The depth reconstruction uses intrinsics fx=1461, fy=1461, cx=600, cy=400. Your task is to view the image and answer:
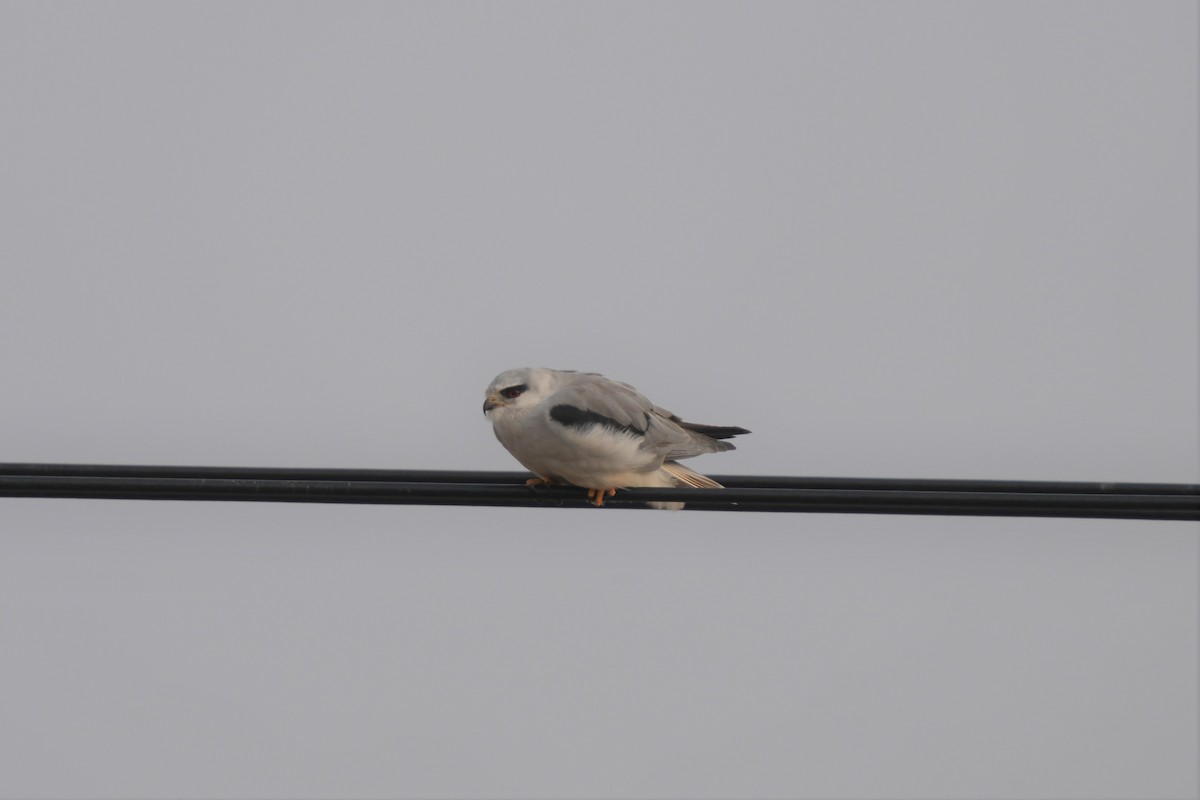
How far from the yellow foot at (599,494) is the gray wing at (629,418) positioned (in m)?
0.31

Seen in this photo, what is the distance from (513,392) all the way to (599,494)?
655mm

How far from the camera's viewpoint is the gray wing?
7.08m

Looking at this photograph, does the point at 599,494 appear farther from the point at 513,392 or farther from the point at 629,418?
the point at 513,392

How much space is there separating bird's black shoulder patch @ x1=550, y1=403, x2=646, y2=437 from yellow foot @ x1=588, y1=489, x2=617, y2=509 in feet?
1.01

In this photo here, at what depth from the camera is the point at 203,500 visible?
18.0 feet

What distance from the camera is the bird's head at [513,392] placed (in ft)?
23.5

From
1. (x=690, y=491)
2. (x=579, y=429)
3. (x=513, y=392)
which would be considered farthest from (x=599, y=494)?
(x=690, y=491)

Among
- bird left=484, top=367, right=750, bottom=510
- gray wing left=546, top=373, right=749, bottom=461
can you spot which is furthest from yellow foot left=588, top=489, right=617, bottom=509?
gray wing left=546, top=373, right=749, bottom=461

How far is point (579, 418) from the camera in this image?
702cm

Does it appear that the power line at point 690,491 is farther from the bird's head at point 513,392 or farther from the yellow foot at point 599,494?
the bird's head at point 513,392

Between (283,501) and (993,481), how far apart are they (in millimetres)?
2651

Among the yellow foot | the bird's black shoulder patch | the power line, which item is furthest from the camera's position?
the bird's black shoulder patch

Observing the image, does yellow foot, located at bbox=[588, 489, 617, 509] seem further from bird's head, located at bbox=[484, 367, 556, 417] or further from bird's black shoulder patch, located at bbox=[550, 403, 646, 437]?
bird's head, located at bbox=[484, 367, 556, 417]

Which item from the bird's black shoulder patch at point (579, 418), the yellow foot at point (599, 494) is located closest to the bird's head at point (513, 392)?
the bird's black shoulder patch at point (579, 418)
